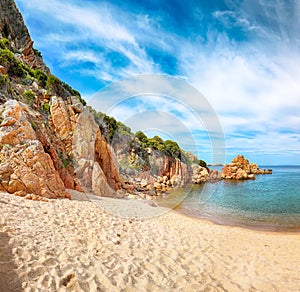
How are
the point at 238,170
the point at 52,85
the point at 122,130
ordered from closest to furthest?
the point at 52,85 → the point at 122,130 → the point at 238,170

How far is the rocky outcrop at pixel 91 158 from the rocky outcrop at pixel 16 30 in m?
16.8

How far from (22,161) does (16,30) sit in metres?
29.3

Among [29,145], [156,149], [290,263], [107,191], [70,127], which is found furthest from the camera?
[156,149]

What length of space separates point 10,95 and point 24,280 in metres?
11.1

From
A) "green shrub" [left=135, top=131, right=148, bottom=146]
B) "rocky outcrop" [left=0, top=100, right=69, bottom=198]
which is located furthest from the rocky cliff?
"green shrub" [left=135, top=131, right=148, bottom=146]

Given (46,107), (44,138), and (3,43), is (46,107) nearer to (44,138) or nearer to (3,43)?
(44,138)

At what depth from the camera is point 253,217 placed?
15.7 m

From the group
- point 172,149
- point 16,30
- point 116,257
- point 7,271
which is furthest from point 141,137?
point 7,271

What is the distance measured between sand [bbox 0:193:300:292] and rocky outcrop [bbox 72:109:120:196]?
5.59m

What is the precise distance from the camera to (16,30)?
2828 centimetres

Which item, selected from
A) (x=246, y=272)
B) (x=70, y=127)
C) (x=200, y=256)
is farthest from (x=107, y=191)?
(x=246, y=272)

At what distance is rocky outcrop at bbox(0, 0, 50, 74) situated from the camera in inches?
1036

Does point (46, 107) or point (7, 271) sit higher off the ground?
point (46, 107)

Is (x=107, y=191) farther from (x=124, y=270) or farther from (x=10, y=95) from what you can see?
(x=124, y=270)
